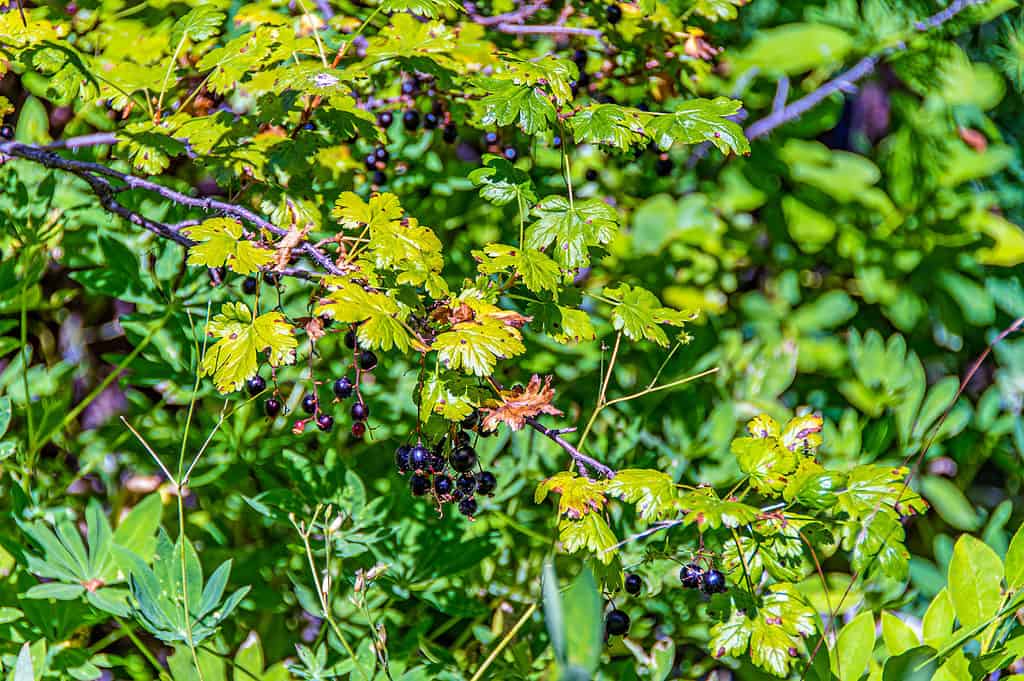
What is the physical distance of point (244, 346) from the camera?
978mm

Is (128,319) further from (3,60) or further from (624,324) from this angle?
(624,324)

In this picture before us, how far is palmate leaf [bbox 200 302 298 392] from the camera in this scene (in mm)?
950

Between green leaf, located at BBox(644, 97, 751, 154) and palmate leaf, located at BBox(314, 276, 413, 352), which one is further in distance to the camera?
green leaf, located at BBox(644, 97, 751, 154)

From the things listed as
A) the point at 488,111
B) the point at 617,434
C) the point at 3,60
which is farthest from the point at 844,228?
the point at 3,60

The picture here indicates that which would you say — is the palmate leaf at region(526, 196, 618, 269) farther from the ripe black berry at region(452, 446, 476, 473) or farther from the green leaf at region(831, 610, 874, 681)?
the green leaf at region(831, 610, 874, 681)

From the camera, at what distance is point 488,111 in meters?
1.04

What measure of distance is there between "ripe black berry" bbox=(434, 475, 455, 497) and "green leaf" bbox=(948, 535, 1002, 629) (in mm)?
613

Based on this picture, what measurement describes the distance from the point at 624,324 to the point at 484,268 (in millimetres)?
192

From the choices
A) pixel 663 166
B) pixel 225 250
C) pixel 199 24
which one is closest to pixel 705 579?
pixel 225 250

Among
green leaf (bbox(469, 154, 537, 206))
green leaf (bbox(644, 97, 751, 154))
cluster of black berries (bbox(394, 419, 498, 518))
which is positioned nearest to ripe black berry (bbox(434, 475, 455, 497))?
cluster of black berries (bbox(394, 419, 498, 518))

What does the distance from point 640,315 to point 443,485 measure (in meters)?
0.30

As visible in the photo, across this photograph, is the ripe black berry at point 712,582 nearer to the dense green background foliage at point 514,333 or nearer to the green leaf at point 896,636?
the dense green background foliage at point 514,333

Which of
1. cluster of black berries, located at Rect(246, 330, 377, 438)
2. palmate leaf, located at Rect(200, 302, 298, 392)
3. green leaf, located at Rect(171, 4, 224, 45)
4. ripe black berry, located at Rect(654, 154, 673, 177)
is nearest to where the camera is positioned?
palmate leaf, located at Rect(200, 302, 298, 392)

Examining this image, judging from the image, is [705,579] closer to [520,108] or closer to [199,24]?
[520,108]
